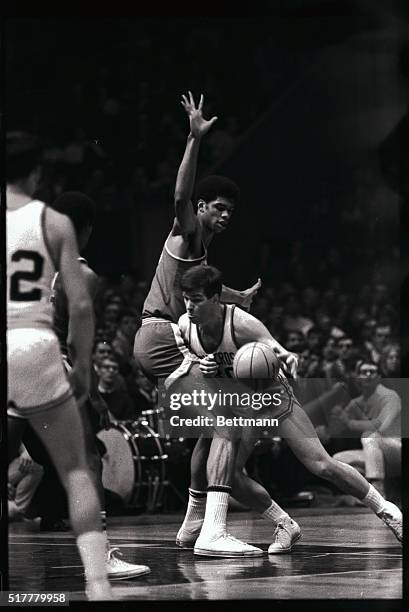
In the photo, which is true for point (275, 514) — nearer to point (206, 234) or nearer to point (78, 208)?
point (206, 234)

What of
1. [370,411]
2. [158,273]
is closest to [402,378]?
[370,411]

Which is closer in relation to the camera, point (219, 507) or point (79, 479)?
point (79, 479)

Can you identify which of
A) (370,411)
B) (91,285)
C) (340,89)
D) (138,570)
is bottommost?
(138,570)

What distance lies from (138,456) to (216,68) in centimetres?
230

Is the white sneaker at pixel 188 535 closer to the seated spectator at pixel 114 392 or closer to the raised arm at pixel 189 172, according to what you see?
the seated spectator at pixel 114 392

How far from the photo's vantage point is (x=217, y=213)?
7.32 m

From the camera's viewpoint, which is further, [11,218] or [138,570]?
[138,570]

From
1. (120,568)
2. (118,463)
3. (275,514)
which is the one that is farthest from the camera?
(118,463)

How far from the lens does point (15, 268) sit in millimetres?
6781

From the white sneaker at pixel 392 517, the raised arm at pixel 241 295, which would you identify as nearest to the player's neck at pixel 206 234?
the raised arm at pixel 241 295

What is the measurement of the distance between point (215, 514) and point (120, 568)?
713mm

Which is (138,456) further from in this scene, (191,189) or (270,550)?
(191,189)

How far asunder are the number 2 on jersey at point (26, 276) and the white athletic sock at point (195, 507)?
5.14 ft

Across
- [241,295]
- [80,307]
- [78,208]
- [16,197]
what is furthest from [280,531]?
[16,197]
